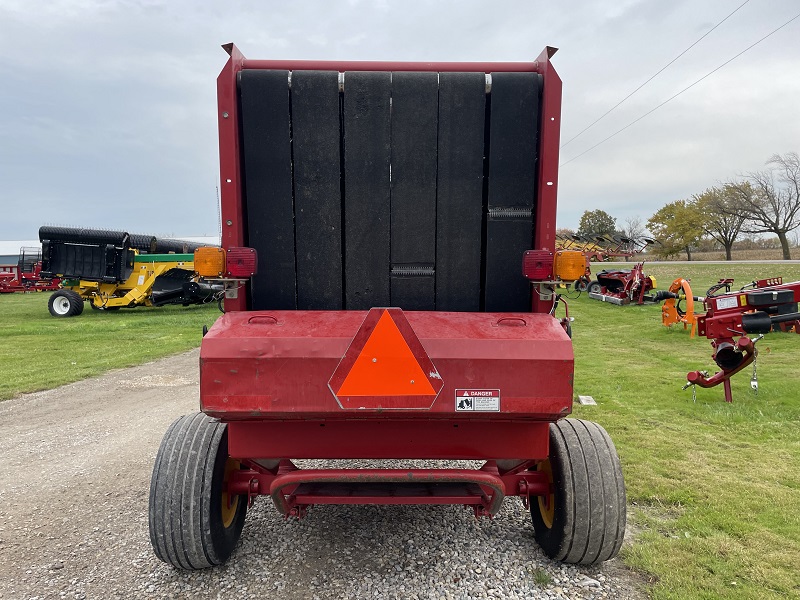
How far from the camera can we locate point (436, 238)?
2.82m

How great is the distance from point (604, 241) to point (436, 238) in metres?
27.3

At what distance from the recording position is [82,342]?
1217 cm

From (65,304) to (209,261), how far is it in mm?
18488

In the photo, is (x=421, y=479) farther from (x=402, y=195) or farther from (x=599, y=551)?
(x=402, y=195)

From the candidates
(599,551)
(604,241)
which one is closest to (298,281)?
(599,551)

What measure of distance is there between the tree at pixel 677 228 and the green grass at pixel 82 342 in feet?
143

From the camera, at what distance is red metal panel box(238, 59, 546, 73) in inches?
107

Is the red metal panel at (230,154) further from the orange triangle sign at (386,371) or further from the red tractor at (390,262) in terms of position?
the orange triangle sign at (386,371)

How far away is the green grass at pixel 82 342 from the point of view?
8.70 m

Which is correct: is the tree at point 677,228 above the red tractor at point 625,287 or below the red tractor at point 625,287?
above

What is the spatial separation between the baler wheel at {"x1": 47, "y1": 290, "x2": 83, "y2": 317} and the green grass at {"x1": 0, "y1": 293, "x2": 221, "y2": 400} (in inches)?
11.8

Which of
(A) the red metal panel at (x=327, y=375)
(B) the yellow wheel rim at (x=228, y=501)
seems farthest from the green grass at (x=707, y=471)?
(B) the yellow wheel rim at (x=228, y=501)

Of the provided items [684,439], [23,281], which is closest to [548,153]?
[684,439]

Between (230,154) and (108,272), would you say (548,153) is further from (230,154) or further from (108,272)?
(108,272)
